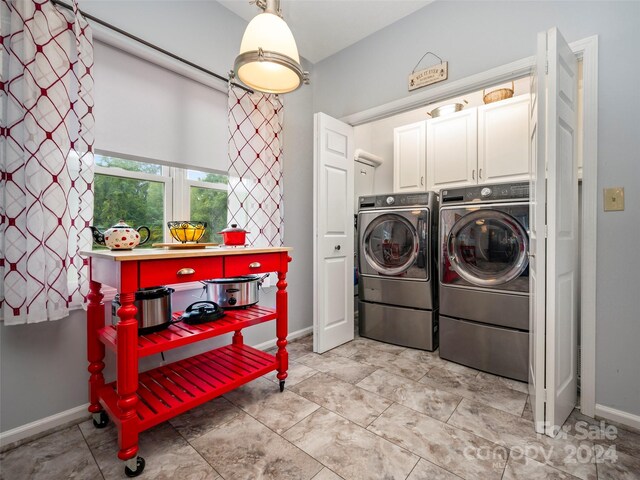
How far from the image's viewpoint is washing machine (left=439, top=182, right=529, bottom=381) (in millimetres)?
2033

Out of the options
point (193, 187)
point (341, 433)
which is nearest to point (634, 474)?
point (341, 433)

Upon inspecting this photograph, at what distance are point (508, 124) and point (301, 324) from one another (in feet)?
8.27

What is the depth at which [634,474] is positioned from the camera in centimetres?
122

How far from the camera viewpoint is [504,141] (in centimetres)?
255

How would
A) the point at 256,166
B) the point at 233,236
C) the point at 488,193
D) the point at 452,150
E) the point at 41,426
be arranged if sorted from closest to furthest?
the point at 41,426, the point at 233,236, the point at 488,193, the point at 256,166, the point at 452,150

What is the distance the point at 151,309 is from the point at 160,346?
218 mm

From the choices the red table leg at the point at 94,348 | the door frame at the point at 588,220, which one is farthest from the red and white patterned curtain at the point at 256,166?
the door frame at the point at 588,220

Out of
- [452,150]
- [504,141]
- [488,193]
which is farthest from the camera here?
[452,150]

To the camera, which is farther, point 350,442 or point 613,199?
point 613,199

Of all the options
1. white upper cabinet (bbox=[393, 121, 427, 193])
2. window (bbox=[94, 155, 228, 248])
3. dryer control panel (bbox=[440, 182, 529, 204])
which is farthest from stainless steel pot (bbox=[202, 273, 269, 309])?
white upper cabinet (bbox=[393, 121, 427, 193])

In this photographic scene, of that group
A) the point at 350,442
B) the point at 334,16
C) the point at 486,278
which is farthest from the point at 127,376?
the point at 334,16

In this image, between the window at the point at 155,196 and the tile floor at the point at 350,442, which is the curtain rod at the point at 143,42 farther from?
the tile floor at the point at 350,442

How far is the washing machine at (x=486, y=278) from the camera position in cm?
203

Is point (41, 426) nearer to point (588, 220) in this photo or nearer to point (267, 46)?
point (267, 46)
